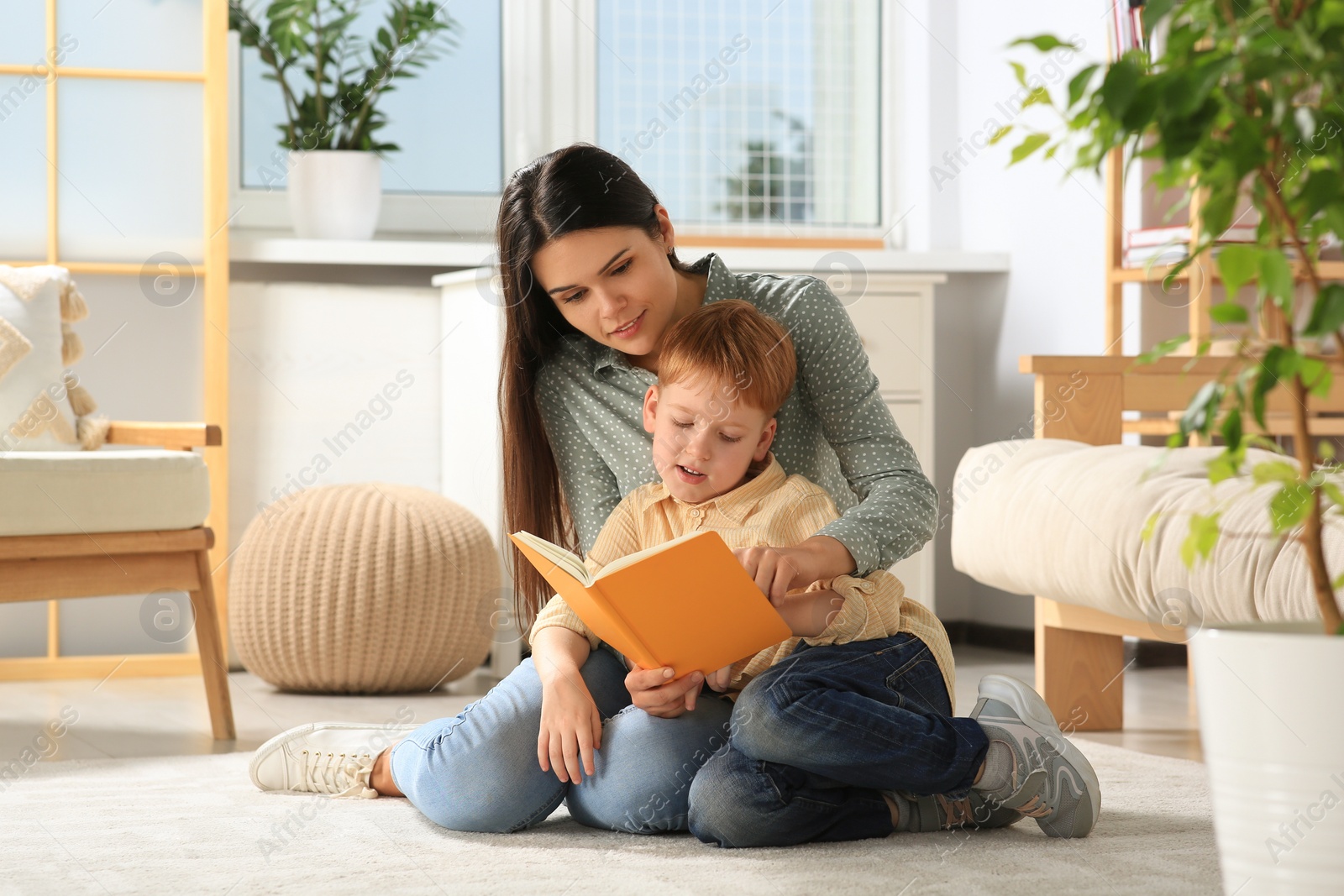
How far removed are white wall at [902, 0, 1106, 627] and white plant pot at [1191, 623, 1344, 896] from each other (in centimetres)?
210

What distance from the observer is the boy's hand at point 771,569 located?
1177 mm

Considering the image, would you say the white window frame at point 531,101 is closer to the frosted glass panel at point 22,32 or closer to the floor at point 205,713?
the frosted glass panel at point 22,32

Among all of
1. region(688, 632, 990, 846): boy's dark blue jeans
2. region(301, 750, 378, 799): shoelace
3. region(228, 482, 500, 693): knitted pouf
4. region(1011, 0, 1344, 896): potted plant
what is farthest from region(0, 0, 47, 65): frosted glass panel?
region(1011, 0, 1344, 896): potted plant

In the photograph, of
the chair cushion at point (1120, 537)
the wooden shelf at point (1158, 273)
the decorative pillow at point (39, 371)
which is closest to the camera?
the chair cushion at point (1120, 537)

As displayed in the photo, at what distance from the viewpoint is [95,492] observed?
192 centimetres

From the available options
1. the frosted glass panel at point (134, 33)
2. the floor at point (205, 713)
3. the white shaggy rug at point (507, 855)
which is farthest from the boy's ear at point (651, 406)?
the frosted glass panel at point (134, 33)

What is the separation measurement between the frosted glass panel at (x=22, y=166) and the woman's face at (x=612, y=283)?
1714mm

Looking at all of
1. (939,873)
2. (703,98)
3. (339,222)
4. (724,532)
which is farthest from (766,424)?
(703,98)

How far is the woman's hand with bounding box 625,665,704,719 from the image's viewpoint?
125cm

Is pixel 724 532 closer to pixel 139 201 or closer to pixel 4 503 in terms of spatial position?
pixel 4 503

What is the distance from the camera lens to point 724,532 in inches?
53.4

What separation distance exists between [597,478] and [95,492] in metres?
0.80

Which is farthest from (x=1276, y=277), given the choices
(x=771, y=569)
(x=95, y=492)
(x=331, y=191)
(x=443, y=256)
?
(x=331, y=191)

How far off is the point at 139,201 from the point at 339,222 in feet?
1.26
